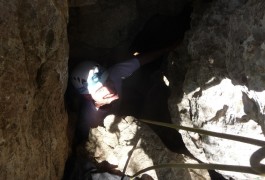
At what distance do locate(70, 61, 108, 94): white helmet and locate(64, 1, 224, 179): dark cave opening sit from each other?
0.33m

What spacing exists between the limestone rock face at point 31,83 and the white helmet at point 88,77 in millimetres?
1063

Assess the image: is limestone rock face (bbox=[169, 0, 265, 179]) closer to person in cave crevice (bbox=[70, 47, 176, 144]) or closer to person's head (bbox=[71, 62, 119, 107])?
person in cave crevice (bbox=[70, 47, 176, 144])

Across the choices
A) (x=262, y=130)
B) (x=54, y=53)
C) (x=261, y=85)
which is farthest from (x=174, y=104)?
(x=54, y=53)

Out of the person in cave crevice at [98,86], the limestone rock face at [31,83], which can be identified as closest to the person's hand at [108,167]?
the person in cave crevice at [98,86]

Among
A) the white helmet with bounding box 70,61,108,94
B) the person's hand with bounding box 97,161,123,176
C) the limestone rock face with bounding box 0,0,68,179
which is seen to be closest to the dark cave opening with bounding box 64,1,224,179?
the white helmet with bounding box 70,61,108,94

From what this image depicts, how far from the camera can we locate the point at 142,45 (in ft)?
16.8

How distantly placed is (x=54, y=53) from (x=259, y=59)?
1826 mm

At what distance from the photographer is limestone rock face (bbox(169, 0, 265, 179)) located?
297 cm

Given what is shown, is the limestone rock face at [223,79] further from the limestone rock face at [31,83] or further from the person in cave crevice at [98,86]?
the limestone rock face at [31,83]

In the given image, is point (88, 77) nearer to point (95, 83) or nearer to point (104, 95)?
point (95, 83)

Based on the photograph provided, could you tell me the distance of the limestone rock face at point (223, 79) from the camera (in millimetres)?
2973

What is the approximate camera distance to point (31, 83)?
2877 mm

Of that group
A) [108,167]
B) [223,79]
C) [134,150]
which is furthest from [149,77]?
[223,79]

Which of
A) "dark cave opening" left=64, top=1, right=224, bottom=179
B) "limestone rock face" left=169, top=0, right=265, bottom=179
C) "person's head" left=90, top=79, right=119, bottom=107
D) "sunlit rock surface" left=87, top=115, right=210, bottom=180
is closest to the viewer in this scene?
"limestone rock face" left=169, top=0, right=265, bottom=179
